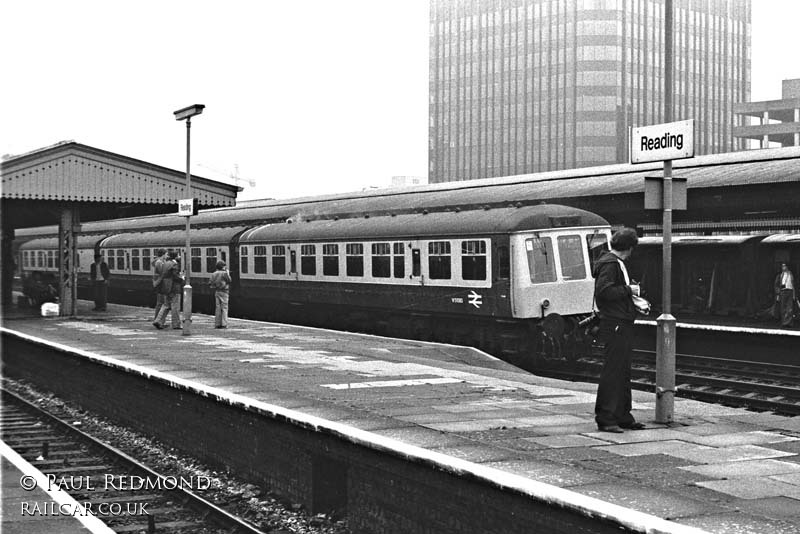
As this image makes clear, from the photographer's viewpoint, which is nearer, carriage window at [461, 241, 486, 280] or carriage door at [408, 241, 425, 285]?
carriage window at [461, 241, 486, 280]

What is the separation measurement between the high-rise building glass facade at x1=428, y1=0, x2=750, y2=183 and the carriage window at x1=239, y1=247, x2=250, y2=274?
2705 inches

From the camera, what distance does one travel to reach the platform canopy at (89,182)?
81.4 ft

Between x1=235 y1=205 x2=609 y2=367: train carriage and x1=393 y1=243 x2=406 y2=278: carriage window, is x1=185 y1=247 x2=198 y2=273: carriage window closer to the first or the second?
x1=235 y1=205 x2=609 y2=367: train carriage

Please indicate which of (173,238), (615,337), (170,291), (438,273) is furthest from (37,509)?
(173,238)

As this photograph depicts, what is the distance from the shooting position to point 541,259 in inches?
754

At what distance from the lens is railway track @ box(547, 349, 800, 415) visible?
14025 mm

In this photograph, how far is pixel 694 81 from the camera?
104m

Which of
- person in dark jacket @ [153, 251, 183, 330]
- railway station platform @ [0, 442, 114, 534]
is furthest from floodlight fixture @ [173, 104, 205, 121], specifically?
railway station platform @ [0, 442, 114, 534]

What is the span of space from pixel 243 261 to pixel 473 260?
11.5m

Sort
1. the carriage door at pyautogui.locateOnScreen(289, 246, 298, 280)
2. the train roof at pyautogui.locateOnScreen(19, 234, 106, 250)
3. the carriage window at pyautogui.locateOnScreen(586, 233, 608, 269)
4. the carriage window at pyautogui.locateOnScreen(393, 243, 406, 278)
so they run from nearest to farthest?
the carriage window at pyautogui.locateOnScreen(586, 233, 608, 269) < the carriage window at pyautogui.locateOnScreen(393, 243, 406, 278) < the carriage door at pyautogui.locateOnScreen(289, 246, 298, 280) < the train roof at pyautogui.locateOnScreen(19, 234, 106, 250)

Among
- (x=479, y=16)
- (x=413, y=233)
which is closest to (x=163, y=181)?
(x=413, y=233)

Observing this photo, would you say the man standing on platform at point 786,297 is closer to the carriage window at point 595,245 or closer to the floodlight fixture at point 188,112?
the carriage window at point 595,245

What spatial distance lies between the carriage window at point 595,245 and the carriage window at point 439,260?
9.52 feet

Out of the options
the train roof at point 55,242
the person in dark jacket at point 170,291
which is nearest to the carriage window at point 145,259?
the train roof at point 55,242
